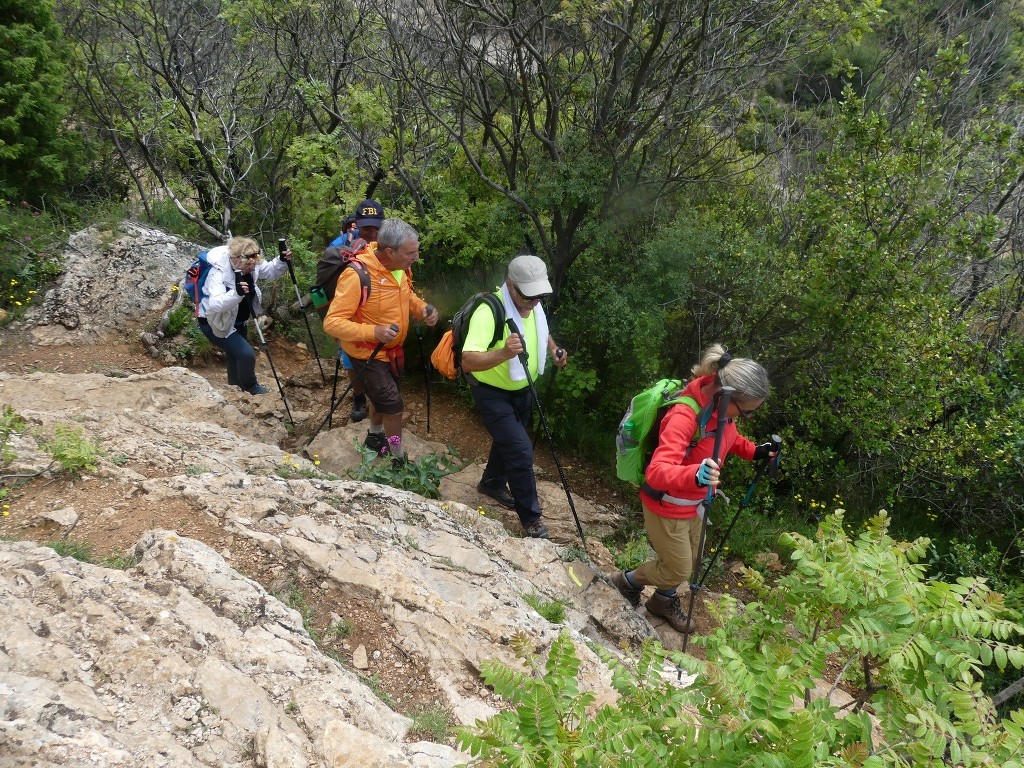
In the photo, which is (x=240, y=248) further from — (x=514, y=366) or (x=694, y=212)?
(x=694, y=212)

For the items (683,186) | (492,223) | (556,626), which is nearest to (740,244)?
(683,186)

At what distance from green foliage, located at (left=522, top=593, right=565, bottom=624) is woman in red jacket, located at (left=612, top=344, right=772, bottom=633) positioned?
83 cm

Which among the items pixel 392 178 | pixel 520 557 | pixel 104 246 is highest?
pixel 392 178

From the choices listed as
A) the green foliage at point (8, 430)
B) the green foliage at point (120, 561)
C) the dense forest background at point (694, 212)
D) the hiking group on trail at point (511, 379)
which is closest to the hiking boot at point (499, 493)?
the hiking group on trail at point (511, 379)

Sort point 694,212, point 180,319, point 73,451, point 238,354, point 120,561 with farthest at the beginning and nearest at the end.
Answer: point 180,319
point 694,212
point 238,354
point 73,451
point 120,561

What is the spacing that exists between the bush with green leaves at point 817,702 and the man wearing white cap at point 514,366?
2.70m

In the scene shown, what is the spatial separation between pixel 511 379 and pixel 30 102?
7.70 metres

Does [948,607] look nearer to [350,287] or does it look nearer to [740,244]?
[350,287]

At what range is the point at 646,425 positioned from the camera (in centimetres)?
420

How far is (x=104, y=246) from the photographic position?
→ 8.42 metres

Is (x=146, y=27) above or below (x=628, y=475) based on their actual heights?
above

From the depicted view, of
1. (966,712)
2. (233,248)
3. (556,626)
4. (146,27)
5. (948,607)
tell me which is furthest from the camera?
(146,27)

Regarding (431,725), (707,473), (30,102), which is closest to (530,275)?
(707,473)

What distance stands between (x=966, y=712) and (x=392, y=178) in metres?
7.80
